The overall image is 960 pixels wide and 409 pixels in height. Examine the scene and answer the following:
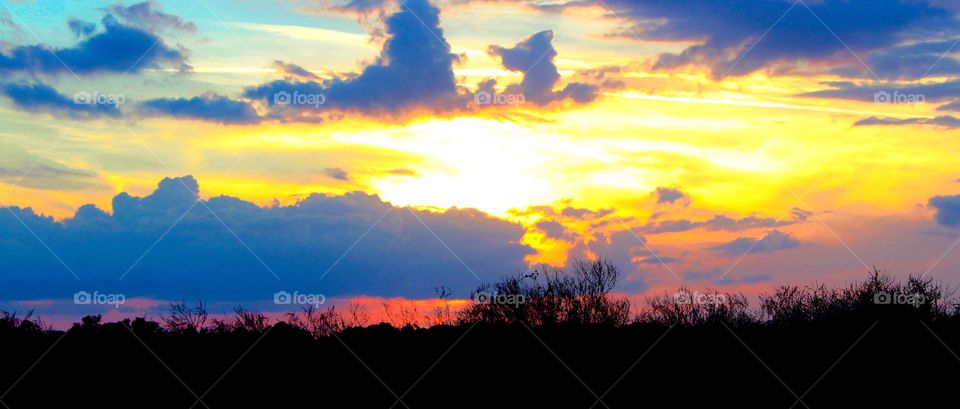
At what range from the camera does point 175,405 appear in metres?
23.8

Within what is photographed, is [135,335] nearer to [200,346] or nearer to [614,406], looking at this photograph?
[200,346]

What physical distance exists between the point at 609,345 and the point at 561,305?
906 centimetres

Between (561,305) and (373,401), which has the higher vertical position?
(561,305)

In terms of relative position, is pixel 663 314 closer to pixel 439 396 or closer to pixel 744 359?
pixel 744 359

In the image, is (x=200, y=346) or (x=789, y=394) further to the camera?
(x=200, y=346)

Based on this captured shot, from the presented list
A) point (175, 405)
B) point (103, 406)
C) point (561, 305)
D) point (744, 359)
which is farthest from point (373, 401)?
point (561, 305)

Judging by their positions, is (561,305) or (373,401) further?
(561,305)

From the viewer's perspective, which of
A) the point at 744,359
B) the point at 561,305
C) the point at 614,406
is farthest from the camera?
the point at 561,305

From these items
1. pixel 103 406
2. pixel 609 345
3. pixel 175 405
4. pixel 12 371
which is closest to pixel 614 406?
pixel 609 345

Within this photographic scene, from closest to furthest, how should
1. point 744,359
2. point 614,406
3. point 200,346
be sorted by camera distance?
point 614,406 → point 744,359 → point 200,346

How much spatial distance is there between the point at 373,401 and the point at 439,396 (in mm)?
1605

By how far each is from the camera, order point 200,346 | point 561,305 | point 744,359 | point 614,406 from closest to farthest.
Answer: point 614,406, point 744,359, point 200,346, point 561,305

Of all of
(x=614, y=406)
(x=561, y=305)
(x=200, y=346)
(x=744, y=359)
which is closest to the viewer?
(x=614, y=406)

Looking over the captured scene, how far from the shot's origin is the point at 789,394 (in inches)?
934
